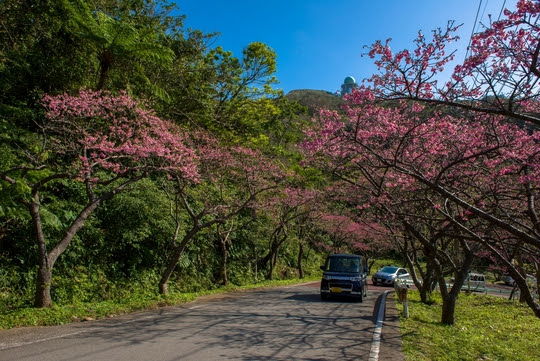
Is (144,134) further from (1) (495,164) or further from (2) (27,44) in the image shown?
(1) (495,164)

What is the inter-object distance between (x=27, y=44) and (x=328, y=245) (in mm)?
31440

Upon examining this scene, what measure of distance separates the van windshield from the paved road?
5.70 metres

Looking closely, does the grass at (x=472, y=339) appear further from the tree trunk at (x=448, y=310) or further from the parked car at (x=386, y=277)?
the parked car at (x=386, y=277)

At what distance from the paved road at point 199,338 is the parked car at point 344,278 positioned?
181 inches

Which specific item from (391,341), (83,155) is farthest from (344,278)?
(83,155)

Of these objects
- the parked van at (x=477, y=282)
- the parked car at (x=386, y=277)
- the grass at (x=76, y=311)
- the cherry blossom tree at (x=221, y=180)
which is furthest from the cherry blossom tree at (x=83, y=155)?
the parked van at (x=477, y=282)

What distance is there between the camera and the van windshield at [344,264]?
691 inches

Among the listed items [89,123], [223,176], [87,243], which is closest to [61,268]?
[87,243]

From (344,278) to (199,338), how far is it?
10.0 metres

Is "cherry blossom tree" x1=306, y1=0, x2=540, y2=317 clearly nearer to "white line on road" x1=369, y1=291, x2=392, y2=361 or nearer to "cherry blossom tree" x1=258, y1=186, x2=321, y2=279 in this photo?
"white line on road" x1=369, y1=291, x2=392, y2=361

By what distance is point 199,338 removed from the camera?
777cm

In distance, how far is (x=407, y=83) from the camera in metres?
5.44

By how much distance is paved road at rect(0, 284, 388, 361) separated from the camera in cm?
636

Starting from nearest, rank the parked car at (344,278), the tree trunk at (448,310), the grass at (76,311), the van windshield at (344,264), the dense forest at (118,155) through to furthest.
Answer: the grass at (76,311) → the dense forest at (118,155) → the tree trunk at (448,310) → the parked car at (344,278) → the van windshield at (344,264)
